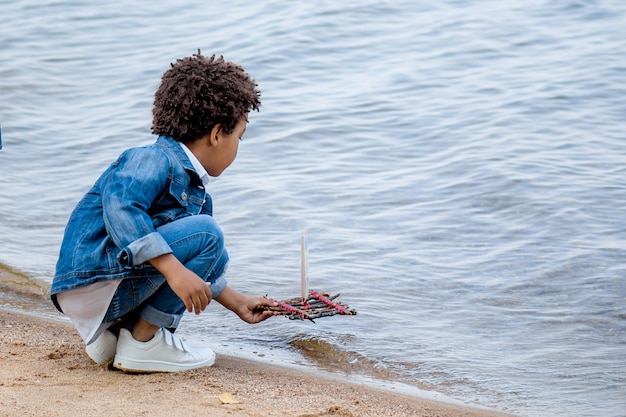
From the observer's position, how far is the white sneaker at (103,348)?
126 inches

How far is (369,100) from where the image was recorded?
8.61 m

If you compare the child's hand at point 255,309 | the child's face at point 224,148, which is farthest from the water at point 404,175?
the child's face at point 224,148

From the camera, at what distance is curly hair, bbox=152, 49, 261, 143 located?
3.13 meters

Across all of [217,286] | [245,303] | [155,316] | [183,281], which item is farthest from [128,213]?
[245,303]

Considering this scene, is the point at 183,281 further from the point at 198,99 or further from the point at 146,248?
the point at 198,99

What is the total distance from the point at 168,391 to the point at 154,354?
0.23 metres

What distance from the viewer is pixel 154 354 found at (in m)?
3.18

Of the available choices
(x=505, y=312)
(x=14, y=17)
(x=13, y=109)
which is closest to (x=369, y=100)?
(x=13, y=109)

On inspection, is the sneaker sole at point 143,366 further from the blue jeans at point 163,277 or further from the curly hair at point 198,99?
the curly hair at point 198,99

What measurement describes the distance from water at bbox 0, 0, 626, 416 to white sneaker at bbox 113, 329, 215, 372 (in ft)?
2.00

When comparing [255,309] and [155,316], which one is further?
→ [255,309]

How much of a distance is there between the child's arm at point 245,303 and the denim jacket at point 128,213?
0.36 meters

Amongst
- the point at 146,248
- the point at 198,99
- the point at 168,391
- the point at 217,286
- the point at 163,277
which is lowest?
the point at 168,391

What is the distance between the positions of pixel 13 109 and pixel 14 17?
194 inches
